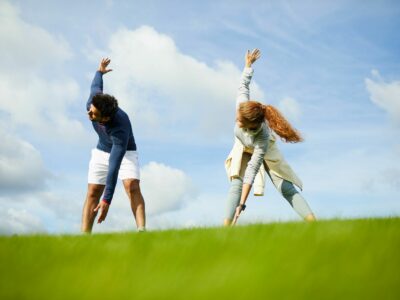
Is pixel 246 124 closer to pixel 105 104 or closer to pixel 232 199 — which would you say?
pixel 232 199

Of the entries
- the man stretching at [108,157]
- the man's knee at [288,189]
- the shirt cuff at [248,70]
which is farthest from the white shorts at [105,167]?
the man's knee at [288,189]

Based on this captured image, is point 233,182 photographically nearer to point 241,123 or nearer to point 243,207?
point 243,207

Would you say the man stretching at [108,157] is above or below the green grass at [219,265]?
above

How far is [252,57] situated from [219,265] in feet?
15.0

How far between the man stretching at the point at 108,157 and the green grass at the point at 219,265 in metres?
1.73

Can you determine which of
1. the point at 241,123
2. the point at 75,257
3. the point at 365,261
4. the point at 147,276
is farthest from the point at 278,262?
the point at 241,123

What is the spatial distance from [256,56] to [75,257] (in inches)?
184

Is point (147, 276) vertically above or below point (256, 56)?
below

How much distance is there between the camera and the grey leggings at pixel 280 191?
7.79 m

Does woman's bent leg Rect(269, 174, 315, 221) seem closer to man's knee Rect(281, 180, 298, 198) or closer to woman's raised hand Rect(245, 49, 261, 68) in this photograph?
man's knee Rect(281, 180, 298, 198)

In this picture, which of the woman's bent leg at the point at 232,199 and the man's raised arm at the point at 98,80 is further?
the man's raised arm at the point at 98,80

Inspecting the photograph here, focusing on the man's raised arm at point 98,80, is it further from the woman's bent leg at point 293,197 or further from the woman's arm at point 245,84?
the woman's bent leg at point 293,197

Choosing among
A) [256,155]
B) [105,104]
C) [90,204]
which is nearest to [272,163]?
[256,155]

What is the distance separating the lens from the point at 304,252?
458 cm
